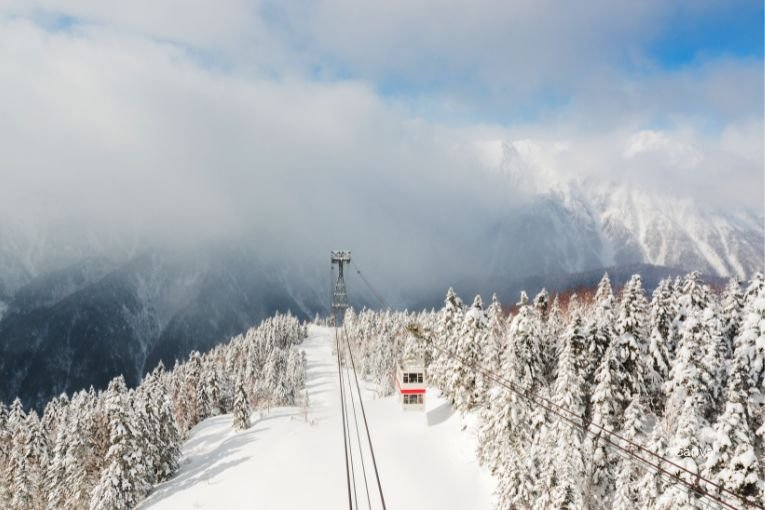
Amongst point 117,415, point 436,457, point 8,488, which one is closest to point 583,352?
point 436,457

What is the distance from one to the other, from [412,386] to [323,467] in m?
19.1

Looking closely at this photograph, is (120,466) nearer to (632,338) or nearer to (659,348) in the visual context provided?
(632,338)

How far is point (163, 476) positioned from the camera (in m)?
62.2

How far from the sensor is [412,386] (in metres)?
68.9

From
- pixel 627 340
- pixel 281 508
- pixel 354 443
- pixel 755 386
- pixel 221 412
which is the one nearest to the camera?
pixel 755 386

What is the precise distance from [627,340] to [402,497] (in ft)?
86.7

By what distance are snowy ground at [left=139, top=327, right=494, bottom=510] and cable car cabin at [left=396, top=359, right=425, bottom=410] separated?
1.54m

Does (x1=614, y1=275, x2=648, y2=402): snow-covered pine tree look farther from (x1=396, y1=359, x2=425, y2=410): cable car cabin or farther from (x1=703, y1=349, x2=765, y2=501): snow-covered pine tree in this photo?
(x1=396, y1=359, x2=425, y2=410): cable car cabin

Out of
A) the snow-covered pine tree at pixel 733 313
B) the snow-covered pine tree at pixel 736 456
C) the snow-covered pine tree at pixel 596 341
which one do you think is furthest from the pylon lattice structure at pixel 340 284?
the snow-covered pine tree at pixel 733 313

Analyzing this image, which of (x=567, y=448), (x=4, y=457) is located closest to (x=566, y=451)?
(x=567, y=448)

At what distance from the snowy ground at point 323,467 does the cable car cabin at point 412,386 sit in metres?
1.54

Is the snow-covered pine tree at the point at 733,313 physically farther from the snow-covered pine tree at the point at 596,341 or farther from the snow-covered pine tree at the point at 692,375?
the snow-covered pine tree at the point at 596,341

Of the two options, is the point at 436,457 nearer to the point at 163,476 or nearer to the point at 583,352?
the point at 583,352

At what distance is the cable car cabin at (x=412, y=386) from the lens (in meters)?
68.9
